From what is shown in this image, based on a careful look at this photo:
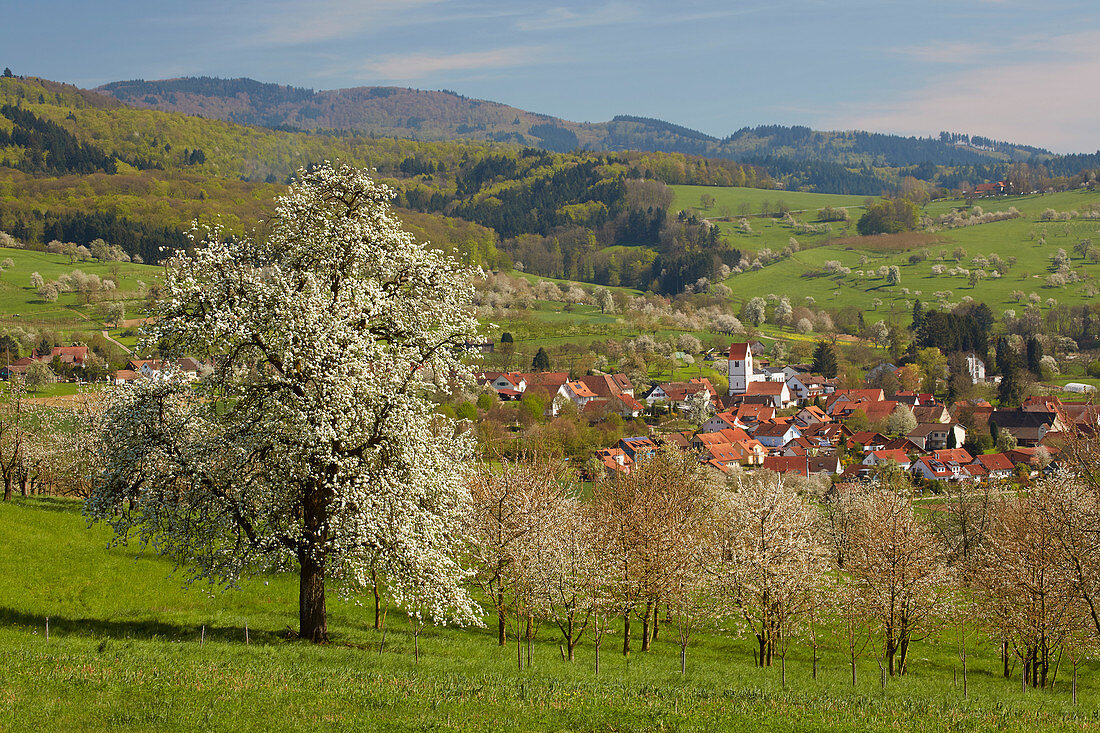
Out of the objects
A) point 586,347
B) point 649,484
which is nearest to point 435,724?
point 649,484

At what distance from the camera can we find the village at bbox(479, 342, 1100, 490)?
110 meters

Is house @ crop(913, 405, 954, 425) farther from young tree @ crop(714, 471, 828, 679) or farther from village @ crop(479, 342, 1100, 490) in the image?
young tree @ crop(714, 471, 828, 679)

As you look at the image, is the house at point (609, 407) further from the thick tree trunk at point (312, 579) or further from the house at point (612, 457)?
the thick tree trunk at point (312, 579)

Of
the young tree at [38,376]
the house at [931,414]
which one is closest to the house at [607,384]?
the house at [931,414]

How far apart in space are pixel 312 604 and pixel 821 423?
130 m

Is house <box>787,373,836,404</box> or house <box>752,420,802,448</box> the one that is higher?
house <box>787,373,836,404</box>

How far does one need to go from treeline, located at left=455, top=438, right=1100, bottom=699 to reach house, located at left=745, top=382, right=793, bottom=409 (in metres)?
116

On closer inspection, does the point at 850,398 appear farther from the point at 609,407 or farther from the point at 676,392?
the point at 609,407

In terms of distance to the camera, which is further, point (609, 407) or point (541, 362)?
point (541, 362)

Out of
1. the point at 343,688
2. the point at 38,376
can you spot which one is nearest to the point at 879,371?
the point at 38,376

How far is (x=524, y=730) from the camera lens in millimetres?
14492

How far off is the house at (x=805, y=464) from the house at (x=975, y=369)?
215ft

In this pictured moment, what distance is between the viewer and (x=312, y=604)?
23359 mm

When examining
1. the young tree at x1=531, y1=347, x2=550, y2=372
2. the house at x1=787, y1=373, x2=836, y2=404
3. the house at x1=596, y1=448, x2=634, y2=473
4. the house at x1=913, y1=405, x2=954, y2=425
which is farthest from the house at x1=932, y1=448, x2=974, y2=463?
the young tree at x1=531, y1=347, x2=550, y2=372
